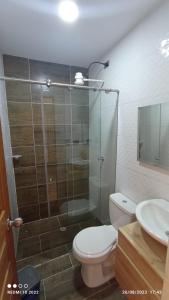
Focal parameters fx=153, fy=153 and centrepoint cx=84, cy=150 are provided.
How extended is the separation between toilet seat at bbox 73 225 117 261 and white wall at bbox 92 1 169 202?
46 cm

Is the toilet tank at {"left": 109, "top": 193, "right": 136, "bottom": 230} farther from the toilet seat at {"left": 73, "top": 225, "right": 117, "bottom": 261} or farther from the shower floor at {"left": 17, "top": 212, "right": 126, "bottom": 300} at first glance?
the shower floor at {"left": 17, "top": 212, "right": 126, "bottom": 300}

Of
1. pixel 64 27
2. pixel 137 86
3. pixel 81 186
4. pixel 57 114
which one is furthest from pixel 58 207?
pixel 64 27

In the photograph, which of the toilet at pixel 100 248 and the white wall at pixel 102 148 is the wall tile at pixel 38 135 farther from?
the toilet at pixel 100 248

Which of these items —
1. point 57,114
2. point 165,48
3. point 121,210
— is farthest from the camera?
point 57,114

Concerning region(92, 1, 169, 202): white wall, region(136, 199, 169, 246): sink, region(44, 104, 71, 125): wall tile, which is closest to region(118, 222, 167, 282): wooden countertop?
region(136, 199, 169, 246): sink

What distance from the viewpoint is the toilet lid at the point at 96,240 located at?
1398 mm

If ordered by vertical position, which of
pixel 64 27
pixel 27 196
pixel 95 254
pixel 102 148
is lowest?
pixel 95 254

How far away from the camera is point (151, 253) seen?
0.94 m

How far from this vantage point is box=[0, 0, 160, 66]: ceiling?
47.2 inches

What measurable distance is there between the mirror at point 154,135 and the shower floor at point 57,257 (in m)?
1.30

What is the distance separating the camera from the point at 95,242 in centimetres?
148

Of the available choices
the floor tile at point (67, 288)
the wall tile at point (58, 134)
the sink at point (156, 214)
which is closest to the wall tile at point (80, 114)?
the wall tile at point (58, 134)

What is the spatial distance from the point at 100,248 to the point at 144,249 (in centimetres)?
57

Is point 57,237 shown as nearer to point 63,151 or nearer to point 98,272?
point 98,272
